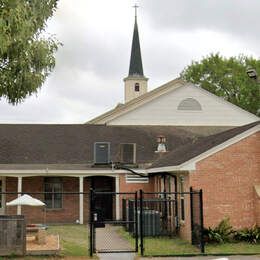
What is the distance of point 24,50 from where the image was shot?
13.4 metres

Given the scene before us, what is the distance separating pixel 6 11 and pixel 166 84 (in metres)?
22.7

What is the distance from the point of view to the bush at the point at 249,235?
16202 millimetres

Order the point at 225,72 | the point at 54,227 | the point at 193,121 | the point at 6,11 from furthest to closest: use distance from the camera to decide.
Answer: the point at 225,72 → the point at 193,121 → the point at 54,227 → the point at 6,11

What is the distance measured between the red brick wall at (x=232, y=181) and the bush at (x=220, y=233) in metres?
0.36

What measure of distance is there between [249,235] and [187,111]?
19.0 m

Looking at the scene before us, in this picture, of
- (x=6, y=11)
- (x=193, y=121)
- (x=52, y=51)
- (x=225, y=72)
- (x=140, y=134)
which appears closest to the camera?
(x=6, y=11)

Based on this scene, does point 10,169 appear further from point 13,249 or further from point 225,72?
point 225,72

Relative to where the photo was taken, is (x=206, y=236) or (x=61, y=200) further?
(x=61, y=200)

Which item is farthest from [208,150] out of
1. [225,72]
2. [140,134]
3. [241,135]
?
[225,72]

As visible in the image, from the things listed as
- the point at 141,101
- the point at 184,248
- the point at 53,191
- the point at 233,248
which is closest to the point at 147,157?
the point at 53,191

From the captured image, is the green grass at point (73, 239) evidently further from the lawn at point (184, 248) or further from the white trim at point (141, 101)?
the white trim at point (141, 101)

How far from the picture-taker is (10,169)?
24.4 metres

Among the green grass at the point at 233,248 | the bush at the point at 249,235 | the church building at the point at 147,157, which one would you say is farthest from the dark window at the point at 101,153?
the green grass at the point at 233,248

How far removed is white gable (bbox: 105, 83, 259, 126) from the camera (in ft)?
112
